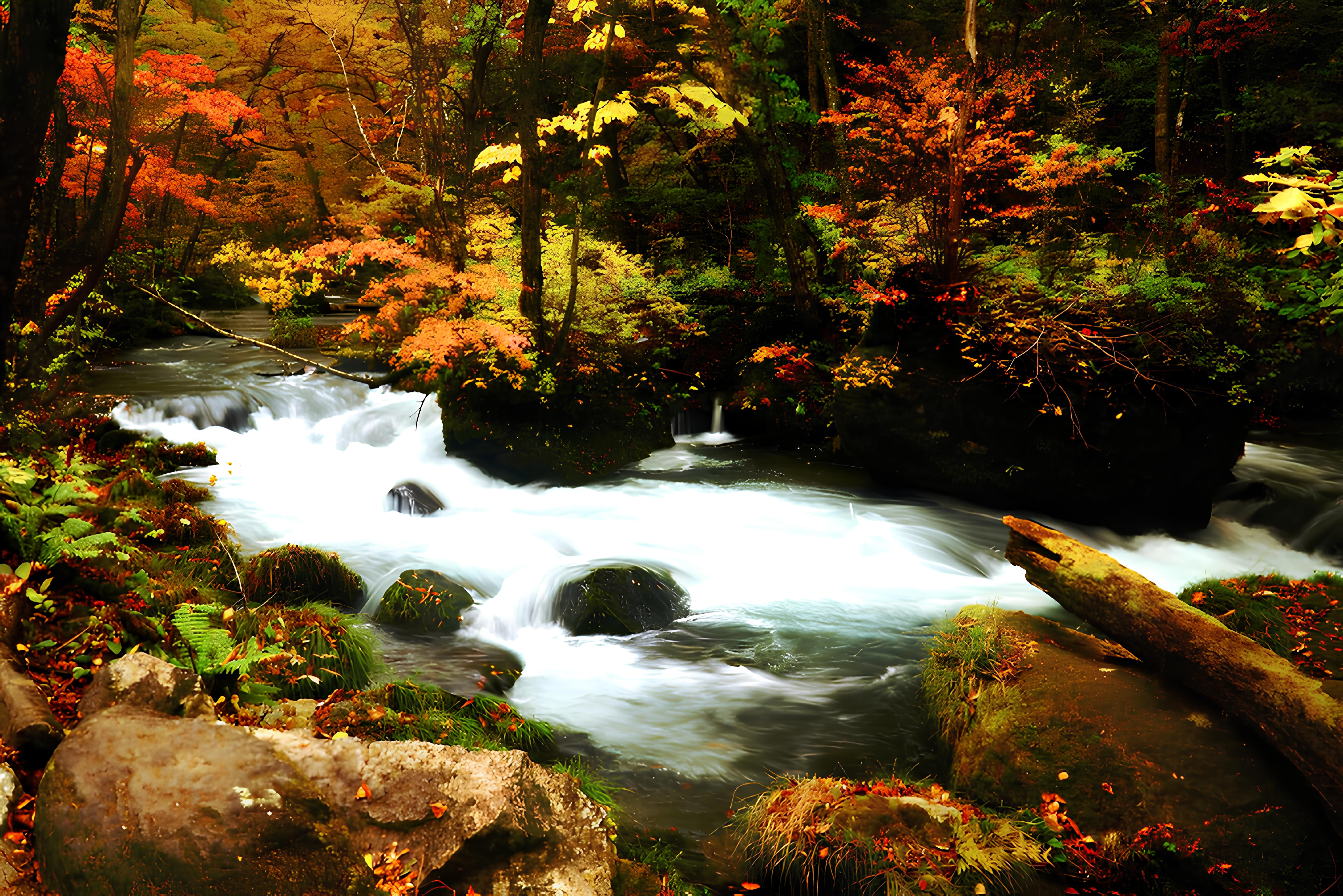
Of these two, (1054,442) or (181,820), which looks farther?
(1054,442)

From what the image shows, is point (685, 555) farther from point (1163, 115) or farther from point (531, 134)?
point (1163, 115)

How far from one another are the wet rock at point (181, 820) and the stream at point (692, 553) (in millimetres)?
1996

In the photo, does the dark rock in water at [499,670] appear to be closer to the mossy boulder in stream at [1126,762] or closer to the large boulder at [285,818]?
the large boulder at [285,818]

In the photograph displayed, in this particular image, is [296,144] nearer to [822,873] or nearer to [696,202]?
[696,202]

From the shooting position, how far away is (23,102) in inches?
147

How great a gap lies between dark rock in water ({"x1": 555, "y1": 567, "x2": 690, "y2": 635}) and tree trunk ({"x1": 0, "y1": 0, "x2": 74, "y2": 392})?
14.3ft

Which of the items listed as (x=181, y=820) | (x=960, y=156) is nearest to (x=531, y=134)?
(x=960, y=156)

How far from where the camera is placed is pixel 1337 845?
3568 millimetres

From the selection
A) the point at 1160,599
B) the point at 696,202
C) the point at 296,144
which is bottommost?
the point at 1160,599

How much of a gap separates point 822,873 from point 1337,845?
8.33ft

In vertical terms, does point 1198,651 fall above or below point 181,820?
above

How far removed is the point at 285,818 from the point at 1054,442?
888cm

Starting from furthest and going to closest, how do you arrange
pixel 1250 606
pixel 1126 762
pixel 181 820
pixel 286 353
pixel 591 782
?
pixel 286 353 → pixel 1250 606 → pixel 591 782 → pixel 1126 762 → pixel 181 820

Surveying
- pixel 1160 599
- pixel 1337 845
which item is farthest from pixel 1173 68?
pixel 1337 845
